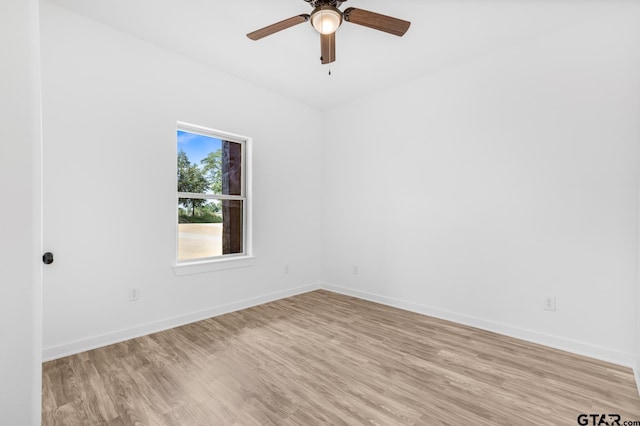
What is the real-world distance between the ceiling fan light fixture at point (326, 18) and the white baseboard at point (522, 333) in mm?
2960

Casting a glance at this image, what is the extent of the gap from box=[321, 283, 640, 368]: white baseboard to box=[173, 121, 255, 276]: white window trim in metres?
1.70

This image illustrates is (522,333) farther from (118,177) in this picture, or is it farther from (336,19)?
(118,177)

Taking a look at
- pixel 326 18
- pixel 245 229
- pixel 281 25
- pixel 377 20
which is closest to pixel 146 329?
pixel 245 229

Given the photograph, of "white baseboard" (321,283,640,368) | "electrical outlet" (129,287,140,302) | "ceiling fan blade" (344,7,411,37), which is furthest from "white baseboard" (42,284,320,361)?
"ceiling fan blade" (344,7,411,37)

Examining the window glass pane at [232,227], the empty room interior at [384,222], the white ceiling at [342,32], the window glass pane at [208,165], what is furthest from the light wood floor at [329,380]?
the white ceiling at [342,32]

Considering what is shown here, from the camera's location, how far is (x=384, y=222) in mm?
3855

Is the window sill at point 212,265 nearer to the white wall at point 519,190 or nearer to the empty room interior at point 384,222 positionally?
the empty room interior at point 384,222

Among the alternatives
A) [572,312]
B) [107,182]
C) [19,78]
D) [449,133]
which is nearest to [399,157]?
[449,133]

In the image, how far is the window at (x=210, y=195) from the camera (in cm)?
322

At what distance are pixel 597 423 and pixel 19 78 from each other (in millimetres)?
3073

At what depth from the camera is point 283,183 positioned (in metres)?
4.09

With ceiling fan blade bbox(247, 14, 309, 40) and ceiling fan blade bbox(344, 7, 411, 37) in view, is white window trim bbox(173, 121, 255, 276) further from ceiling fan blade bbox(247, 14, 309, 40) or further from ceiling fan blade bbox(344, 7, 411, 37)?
ceiling fan blade bbox(344, 7, 411, 37)

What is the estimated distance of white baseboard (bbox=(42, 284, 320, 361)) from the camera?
235cm

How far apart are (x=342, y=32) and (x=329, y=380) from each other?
2.83m
